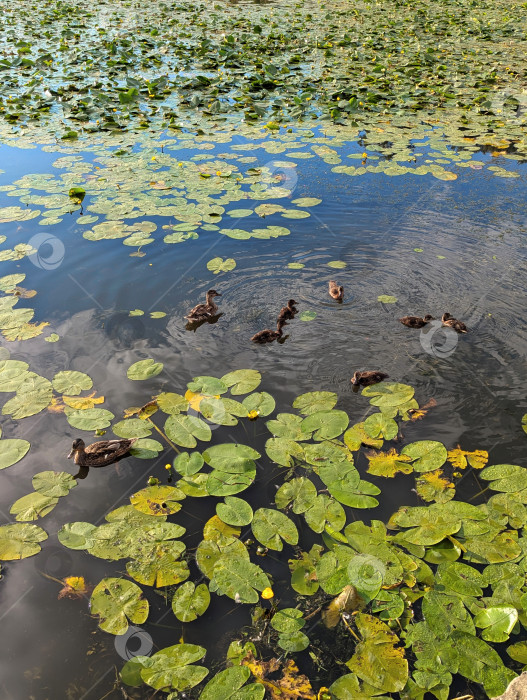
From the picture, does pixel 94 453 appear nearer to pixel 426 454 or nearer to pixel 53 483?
pixel 53 483

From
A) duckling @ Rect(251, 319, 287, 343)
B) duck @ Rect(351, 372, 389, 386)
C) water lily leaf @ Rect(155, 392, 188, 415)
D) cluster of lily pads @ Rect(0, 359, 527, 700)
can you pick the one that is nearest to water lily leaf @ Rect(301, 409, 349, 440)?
cluster of lily pads @ Rect(0, 359, 527, 700)

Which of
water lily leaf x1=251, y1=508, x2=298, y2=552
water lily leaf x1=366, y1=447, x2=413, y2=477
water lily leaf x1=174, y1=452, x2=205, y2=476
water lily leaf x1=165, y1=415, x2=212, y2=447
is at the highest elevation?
water lily leaf x1=366, y1=447, x2=413, y2=477

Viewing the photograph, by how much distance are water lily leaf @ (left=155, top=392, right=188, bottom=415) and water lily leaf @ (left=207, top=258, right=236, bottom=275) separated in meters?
2.17

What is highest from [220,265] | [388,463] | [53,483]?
[220,265]

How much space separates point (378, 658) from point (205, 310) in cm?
355

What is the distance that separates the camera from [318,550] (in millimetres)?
3074

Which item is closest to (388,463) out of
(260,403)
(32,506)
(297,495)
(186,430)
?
(297,495)

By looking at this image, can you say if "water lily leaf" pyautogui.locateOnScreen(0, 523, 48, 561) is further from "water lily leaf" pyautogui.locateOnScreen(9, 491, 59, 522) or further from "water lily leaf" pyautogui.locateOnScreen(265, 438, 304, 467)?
"water lily leaf" pyautogui.locateOnScreen(265, 438, 304, 467)

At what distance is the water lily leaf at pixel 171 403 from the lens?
4148 mm

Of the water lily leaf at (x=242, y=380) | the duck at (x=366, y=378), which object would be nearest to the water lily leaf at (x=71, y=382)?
the water lily leaf at (x=242, y=380)

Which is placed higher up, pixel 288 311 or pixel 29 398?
pixel 288 311

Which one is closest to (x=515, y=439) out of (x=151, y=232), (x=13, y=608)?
(x=13, y=608)

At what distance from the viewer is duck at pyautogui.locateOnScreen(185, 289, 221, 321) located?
5.17m

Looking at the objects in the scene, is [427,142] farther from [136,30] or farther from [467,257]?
[136,30]
